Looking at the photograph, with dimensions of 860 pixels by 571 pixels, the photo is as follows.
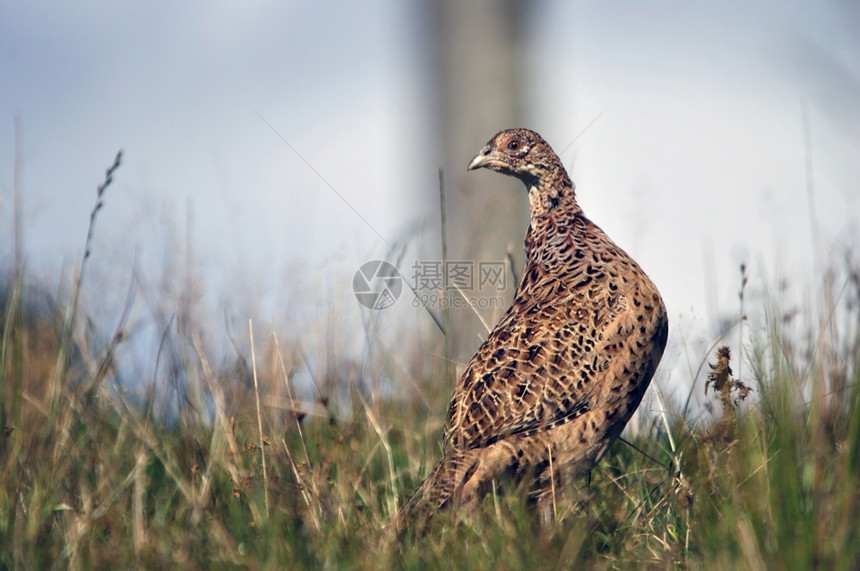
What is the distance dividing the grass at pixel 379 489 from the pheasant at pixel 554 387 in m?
0.17

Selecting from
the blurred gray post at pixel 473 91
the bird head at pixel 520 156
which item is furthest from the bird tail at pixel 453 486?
the blurred gray post at pixel 473 91

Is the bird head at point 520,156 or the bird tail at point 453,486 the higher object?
the bird head at point 520,156

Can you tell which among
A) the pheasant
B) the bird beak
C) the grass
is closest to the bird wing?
the pheasant

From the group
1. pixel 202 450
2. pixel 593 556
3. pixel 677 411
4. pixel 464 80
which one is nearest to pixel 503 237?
pixel 464 80

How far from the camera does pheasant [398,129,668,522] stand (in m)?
3.72

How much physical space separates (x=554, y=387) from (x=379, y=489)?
0.90m

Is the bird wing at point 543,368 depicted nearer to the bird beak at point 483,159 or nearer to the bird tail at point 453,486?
the bird tail at point 453,486

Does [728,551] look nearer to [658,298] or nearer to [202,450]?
[658,298]

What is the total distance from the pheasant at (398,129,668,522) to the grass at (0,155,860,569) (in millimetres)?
173

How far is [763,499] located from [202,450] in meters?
2.11

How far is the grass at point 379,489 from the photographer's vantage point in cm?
270

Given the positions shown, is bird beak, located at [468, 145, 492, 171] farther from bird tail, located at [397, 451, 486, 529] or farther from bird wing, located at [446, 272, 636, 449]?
bird tail, located at [397, 451, 486, 529]

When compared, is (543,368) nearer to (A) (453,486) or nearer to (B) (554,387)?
(B) (554,387)

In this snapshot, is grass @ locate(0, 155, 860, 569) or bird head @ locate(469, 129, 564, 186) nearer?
grass @ locate(0, 155, 860, 569)
